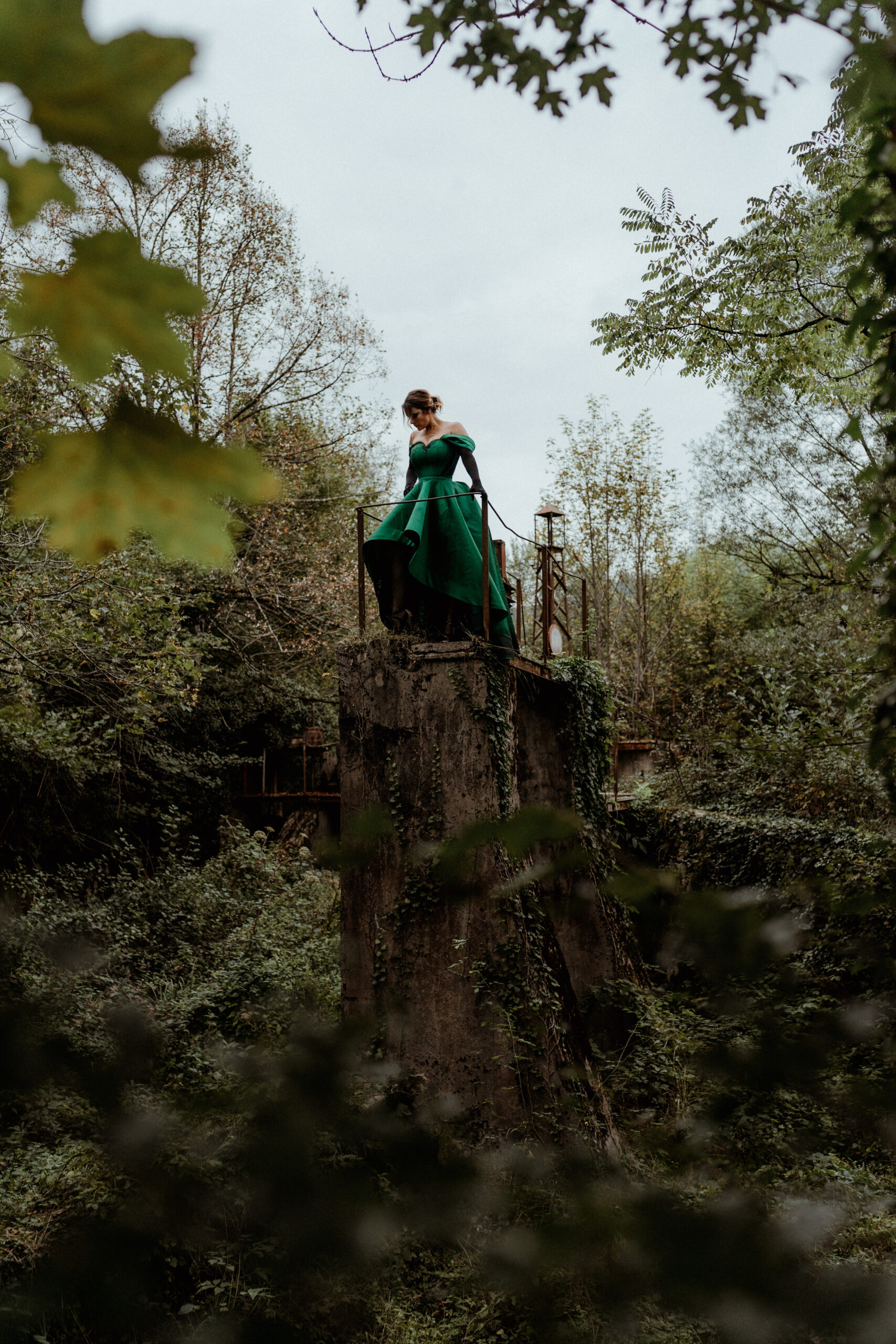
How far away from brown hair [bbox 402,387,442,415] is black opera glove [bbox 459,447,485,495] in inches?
14.4

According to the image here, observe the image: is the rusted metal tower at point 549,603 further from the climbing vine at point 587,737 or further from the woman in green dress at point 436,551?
the woman in green dress at point 436,551

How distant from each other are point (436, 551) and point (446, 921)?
2.41 m

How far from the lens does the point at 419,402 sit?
6.22 meters

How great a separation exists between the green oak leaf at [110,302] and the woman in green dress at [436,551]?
5.43 metres

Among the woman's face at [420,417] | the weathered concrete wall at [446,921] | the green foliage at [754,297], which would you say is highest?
the green foliage at [754,297]

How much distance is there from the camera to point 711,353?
728 centimetres

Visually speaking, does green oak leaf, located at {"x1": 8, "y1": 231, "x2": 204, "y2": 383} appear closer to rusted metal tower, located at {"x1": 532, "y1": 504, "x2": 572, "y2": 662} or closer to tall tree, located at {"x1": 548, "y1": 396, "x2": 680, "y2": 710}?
rusted metal tower, located at {"x1": 532, "y1": 504, "x2": 572, "y2": 662}

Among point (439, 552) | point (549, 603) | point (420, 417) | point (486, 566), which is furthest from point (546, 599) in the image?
point (420, 417)

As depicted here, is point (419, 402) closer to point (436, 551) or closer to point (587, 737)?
point (436, 551)

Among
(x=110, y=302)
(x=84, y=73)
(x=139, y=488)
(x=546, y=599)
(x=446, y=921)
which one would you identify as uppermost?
(x=546, y=599)

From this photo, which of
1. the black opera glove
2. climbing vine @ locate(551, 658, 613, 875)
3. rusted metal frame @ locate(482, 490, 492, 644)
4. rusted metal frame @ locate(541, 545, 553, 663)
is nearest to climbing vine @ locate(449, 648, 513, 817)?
rusted metal frame @ locate(482, 490, 492, 644)

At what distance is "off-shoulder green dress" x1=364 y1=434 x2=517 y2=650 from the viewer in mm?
6141

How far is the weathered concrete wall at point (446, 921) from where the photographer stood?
5.19 meters

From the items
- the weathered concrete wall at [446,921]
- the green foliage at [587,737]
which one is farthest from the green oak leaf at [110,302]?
the green foliage at [587,737]
